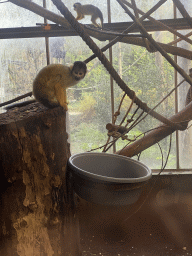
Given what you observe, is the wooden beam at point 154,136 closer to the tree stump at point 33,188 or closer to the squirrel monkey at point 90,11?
the tree stump at point 33,188

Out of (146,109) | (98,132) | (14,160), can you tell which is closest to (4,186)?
(14,160)

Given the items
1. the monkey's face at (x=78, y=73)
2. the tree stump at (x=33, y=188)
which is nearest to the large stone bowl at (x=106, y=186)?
the tree stump at (x=33, y=188)

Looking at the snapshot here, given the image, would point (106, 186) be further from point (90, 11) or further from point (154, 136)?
point (90, 11)

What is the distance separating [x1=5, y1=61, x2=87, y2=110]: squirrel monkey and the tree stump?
541 mm

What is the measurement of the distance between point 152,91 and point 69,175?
250cm

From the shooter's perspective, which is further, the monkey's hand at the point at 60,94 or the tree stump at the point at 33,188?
the monkey's hand at the point at 60,94

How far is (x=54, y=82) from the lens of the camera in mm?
2330

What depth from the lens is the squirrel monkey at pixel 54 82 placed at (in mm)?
2158

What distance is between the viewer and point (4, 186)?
1.37 meters

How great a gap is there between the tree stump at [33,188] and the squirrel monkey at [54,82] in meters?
0.54

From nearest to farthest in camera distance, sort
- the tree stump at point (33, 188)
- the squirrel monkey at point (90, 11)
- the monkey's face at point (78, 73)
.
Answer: the tree stump at point (33, 188)
the monkey's face at point (78, 73)
the squirrel monkey at point (90, 11)

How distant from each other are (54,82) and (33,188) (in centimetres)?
119

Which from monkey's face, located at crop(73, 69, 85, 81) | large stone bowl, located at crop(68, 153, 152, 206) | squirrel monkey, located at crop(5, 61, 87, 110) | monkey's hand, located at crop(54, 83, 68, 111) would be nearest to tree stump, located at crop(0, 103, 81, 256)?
large stone bowl, located at crop(68, 153, 152, 206)

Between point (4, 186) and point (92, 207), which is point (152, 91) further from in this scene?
point (4, 186)
